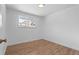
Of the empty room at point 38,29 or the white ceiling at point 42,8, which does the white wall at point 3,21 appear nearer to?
the empty room at point 38,29

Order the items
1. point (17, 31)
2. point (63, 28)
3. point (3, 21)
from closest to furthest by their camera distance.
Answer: point (3, 21), point (17, 31), point (63, 28)

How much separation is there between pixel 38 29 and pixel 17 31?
237 mm

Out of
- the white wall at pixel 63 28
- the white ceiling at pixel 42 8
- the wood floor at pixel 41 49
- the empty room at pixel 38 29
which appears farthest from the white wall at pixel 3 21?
the white wall at pixel 63 28

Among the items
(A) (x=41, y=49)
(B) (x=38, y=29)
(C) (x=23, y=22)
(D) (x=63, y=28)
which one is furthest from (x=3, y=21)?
(D) (x=63, y=28)

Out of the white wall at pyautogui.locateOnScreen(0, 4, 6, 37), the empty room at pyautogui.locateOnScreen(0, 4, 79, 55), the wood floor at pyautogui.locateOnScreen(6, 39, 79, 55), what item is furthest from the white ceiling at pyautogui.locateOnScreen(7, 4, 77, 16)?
the wood floor at pyautogui.locateOnScreen(6, 39, 79, 55)

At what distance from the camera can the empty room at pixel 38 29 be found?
3.20 feet

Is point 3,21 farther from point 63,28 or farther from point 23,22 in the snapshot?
point 63,28

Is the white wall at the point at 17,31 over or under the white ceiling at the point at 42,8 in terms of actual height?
under

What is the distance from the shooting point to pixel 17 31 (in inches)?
43.0

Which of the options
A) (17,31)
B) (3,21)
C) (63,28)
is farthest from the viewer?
(63,28)

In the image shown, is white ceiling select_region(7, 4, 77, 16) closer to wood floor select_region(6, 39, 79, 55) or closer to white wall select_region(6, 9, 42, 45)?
white wall select_region(6, 9, 42, 45)

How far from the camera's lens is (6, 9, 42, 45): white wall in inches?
40.3

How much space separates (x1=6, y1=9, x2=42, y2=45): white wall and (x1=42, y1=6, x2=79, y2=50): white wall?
110mm
